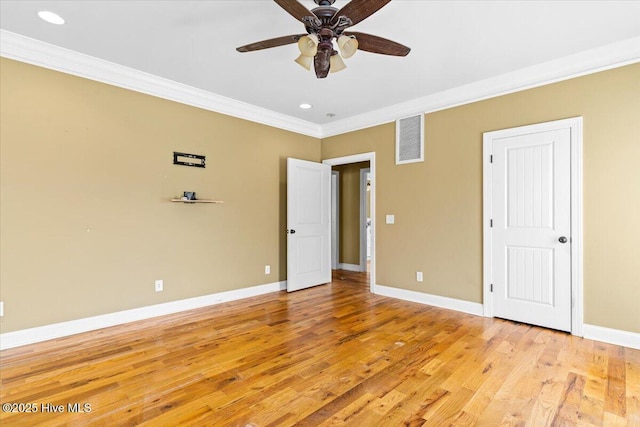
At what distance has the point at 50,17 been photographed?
2.53m

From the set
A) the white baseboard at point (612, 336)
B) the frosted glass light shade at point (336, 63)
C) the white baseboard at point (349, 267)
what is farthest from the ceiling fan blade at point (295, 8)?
the white baseboard at point (349, 267)

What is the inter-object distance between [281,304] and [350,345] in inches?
60.2

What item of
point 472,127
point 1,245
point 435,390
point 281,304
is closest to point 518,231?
point 472,127

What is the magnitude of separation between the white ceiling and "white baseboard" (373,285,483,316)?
2.63 meters

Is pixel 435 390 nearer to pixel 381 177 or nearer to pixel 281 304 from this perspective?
pixel 281 304

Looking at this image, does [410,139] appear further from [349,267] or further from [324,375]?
[349,267]

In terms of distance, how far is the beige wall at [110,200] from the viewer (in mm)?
2873

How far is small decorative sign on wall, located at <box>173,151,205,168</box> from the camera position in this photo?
12.6 feet

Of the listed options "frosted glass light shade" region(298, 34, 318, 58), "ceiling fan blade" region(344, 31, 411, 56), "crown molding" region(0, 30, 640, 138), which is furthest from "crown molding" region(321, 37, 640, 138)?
"frosted glass light shade" region(298, 34, 318, 58)

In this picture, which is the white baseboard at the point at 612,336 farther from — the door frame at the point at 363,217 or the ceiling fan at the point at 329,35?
the door frame at the point at 363,217

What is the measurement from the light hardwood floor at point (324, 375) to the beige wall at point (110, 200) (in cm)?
51

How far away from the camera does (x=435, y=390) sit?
2145mm

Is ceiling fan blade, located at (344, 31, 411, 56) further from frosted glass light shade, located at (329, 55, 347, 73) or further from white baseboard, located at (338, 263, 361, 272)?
white baseboard, located at (338, 263, 361, 272)

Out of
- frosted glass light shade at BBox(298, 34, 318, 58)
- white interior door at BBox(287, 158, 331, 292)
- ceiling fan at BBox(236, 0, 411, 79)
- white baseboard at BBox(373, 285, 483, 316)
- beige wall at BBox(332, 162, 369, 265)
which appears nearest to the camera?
ceiling fan at BBox(236, 0, 411, 79)
